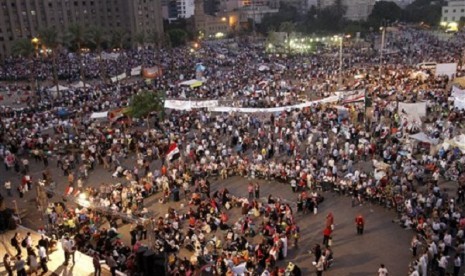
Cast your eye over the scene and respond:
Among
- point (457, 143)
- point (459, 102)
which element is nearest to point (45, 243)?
point (457, 143)

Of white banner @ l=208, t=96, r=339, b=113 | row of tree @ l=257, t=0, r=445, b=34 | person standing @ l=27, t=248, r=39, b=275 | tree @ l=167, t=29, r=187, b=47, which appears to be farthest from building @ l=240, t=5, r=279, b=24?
person standing @ l=27, t=248, r=39, b=275

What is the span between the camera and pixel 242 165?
24.8m

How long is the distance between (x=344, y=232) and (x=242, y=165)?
7.83 meters

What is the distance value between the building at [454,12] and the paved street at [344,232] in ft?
421

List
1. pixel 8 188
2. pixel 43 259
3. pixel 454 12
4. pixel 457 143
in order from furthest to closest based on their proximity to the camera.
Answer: pixel 454 12 → pixel 457 143 → pixel 8 188 → pixel 43 259

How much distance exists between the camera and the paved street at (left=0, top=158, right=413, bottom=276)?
16016mm

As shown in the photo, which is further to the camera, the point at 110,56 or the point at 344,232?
the point at 110,56

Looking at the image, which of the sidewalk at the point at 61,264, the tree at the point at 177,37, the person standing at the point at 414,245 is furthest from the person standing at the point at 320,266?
the tree at the point at 177,37

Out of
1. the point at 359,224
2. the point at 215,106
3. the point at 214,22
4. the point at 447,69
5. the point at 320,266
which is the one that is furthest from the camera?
the point at 214,22

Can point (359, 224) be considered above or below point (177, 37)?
above

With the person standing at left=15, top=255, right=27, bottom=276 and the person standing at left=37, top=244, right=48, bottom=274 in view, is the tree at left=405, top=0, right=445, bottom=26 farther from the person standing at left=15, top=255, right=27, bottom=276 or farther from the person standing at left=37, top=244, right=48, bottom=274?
the person standing at left=15, top=255, right=27, bottom=276

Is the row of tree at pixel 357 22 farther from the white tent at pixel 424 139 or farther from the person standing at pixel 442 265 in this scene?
the person standing at pixel 442 265

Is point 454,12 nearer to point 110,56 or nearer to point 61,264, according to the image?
point 110,56

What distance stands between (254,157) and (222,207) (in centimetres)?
613
